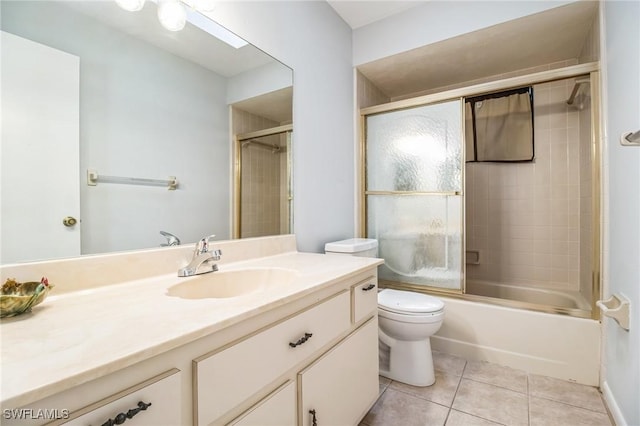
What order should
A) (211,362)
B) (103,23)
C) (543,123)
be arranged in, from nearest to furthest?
(211,362) < (103,23) < (543,123)

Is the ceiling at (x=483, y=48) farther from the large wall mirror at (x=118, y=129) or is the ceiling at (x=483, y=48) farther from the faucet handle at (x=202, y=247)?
the faucet handle at (x=202, y=247)

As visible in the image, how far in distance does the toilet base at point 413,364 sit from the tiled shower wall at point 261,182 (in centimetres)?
101

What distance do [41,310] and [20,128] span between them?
19.9 inches

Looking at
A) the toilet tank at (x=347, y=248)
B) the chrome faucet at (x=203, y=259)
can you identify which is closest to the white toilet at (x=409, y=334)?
the toilet tank at (x=347, y=248)

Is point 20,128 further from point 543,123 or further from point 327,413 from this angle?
point 543,123

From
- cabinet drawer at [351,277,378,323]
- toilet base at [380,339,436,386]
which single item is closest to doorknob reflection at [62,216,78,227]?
cabinet drawer at [351,277,378,323]

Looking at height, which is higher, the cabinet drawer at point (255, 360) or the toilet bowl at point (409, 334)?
the cabinet drawer at point (255, 360)

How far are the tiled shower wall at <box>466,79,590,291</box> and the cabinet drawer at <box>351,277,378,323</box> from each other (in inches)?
80.9

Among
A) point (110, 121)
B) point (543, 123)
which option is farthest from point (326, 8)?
point (543, 123)

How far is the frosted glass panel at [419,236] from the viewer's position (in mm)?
2096

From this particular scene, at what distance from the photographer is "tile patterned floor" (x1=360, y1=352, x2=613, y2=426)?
137 centimetres

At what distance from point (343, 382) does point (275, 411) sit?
1.29 ft

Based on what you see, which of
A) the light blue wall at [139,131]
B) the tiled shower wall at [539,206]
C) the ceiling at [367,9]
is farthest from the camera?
the tiled shower wall at [539,206]

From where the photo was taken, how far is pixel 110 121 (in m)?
0.98
